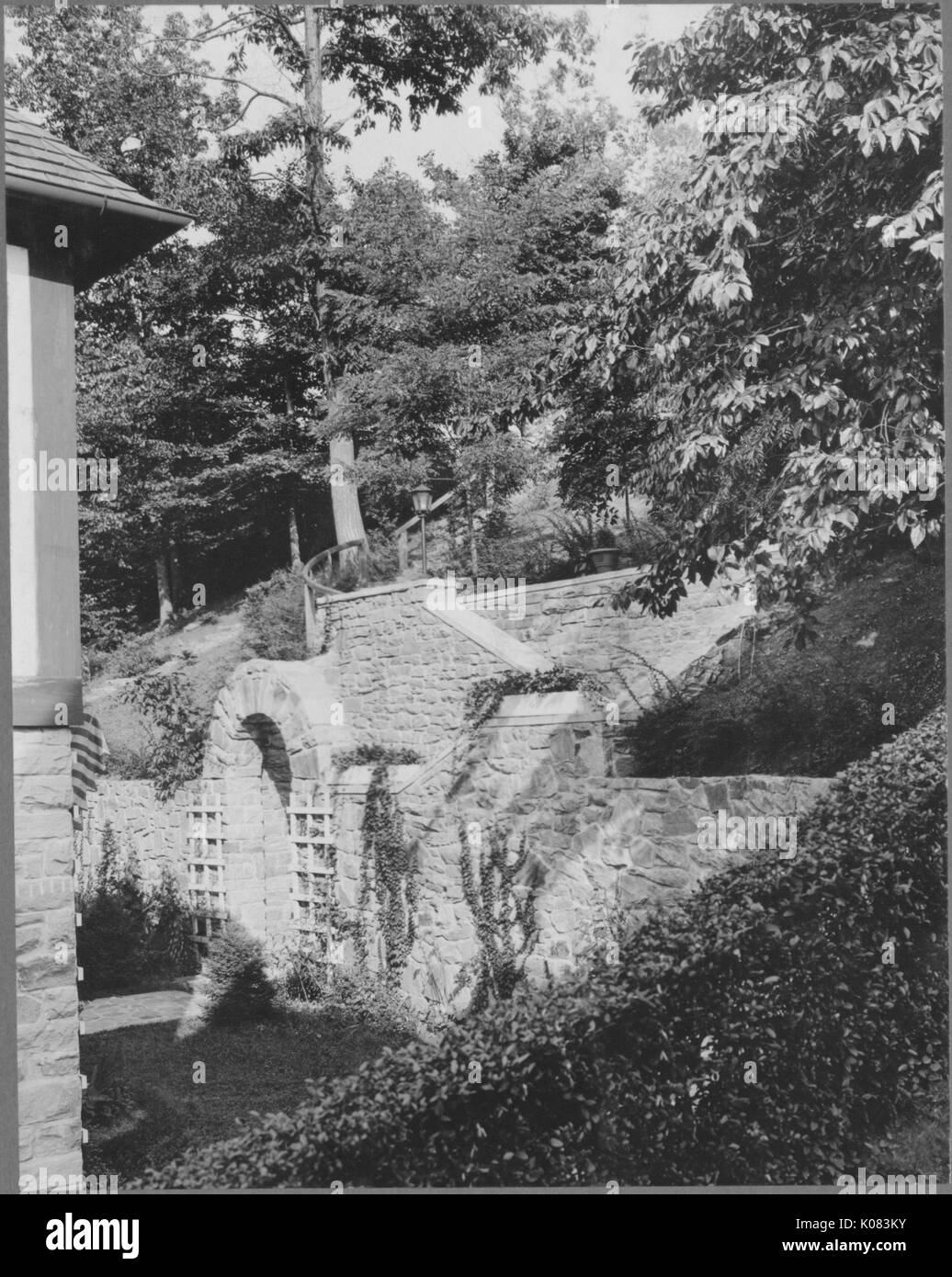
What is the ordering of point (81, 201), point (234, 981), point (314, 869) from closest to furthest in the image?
1. point (81, 201)
2. point (234, 981)
3. point (314, 869)

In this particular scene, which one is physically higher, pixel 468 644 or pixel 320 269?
pixel 320 269

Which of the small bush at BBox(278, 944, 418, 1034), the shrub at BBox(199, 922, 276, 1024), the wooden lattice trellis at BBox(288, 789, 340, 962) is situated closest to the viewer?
the small bush at BBox(278, 944, 418, 1034)

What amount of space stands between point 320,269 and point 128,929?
16.1 ft

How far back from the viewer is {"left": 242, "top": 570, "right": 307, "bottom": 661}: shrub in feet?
22.7

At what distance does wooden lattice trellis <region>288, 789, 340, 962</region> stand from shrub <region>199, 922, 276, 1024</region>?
39 centimetres

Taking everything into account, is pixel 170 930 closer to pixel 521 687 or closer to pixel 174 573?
pixel 174 573

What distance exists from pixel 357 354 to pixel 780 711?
348cm

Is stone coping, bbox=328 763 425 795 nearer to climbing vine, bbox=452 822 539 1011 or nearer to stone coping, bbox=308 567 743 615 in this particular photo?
climbing vine, bbox=452 822 539 1011

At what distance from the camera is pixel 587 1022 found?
193 inches

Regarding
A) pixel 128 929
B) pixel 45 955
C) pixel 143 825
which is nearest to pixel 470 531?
pixel 143 825

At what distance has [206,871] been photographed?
7.95m

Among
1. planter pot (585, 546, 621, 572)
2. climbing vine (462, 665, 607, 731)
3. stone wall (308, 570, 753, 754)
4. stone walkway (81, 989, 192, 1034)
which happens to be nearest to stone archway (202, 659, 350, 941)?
stone wall (308, 570, 753, 754)
